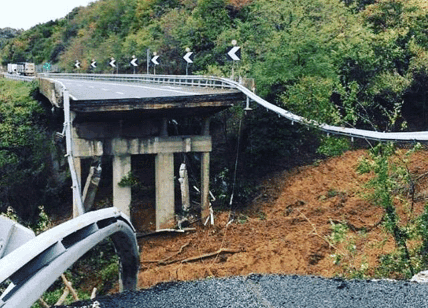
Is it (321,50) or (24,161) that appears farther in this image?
(24,161)

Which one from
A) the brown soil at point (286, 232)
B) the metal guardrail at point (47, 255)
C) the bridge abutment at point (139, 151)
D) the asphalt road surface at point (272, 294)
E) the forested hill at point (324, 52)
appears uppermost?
the forested hill at point (324, 52)

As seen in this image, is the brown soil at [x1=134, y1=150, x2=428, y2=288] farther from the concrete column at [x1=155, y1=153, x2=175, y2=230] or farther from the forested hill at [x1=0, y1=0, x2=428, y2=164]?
the forested hill at [x1=0, y1=0, x2=428, y2=164]

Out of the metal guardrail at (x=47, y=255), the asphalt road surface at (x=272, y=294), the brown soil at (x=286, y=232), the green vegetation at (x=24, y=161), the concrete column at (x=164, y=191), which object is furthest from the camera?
the green vegetation at (x=24, y=161)

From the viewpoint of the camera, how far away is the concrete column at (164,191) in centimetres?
2034

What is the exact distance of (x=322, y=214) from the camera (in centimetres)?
1936

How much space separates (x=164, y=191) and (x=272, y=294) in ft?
45.2

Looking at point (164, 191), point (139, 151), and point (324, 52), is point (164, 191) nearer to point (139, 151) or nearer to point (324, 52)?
point (139, 151)

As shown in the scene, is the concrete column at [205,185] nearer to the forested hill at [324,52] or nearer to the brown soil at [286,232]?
the brown soil at [286,232]

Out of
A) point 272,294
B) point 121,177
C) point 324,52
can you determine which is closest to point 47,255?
point 272,294

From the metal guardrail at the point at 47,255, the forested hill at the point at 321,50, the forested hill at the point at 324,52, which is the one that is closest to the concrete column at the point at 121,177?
the forested hill at the point at 324,52

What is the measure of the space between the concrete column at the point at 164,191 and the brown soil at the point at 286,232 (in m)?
0.58

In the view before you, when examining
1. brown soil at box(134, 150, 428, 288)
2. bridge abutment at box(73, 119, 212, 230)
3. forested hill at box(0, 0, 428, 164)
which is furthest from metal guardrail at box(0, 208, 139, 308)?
bridge abutment at box(73, 119, 212, 230)

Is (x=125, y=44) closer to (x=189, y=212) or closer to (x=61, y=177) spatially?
(x=61, y=177)

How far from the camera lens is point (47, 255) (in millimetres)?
5055
